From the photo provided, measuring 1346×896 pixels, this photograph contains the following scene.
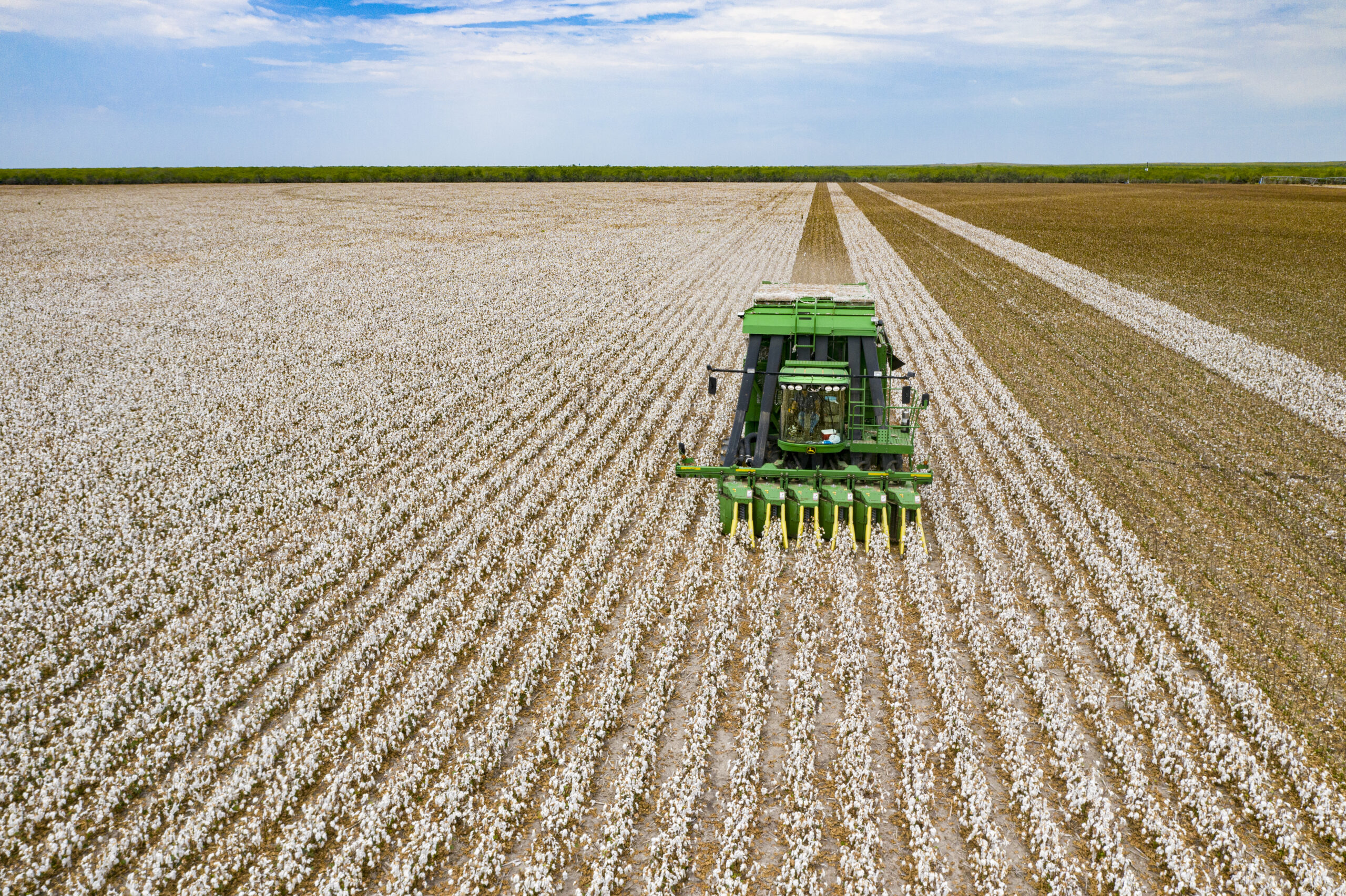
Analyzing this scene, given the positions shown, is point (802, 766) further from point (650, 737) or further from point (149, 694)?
point (149, 694)

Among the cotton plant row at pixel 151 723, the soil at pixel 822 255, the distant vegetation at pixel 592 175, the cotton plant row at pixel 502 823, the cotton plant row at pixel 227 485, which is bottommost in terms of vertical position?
the cotton plant row at pixel 502 823

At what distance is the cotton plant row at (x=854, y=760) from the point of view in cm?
582

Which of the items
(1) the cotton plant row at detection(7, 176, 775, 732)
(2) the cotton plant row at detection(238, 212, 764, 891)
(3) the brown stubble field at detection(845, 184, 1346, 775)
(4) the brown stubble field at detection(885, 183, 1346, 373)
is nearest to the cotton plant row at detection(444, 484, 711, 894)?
(2) the cotton plant row at detection(238, 212, 764, 891)

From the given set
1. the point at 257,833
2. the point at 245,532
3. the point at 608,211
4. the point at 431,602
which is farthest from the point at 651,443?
the point at 608,211

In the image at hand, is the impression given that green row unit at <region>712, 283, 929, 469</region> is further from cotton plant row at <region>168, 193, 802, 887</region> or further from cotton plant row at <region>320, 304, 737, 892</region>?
cotton plant row at <region>168, 193, 802, 887</region>

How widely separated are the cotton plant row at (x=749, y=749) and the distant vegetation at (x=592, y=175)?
5455 inches

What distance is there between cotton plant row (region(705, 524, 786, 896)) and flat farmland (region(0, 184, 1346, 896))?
0.06m

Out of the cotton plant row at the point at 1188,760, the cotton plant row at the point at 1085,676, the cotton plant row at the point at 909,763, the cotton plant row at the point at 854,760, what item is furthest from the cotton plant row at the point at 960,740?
the cotton plant row at the point at 1188,760

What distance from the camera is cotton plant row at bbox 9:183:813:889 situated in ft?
20.7

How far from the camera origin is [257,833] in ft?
20.3

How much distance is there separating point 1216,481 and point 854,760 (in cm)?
1044

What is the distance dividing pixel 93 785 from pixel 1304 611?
1363 centimetres

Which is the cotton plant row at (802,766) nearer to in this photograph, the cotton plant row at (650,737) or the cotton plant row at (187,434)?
the cotton plant row at (650,737)

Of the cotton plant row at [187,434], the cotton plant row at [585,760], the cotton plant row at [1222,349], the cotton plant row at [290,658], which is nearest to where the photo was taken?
the cotton plant row at [585,760]
